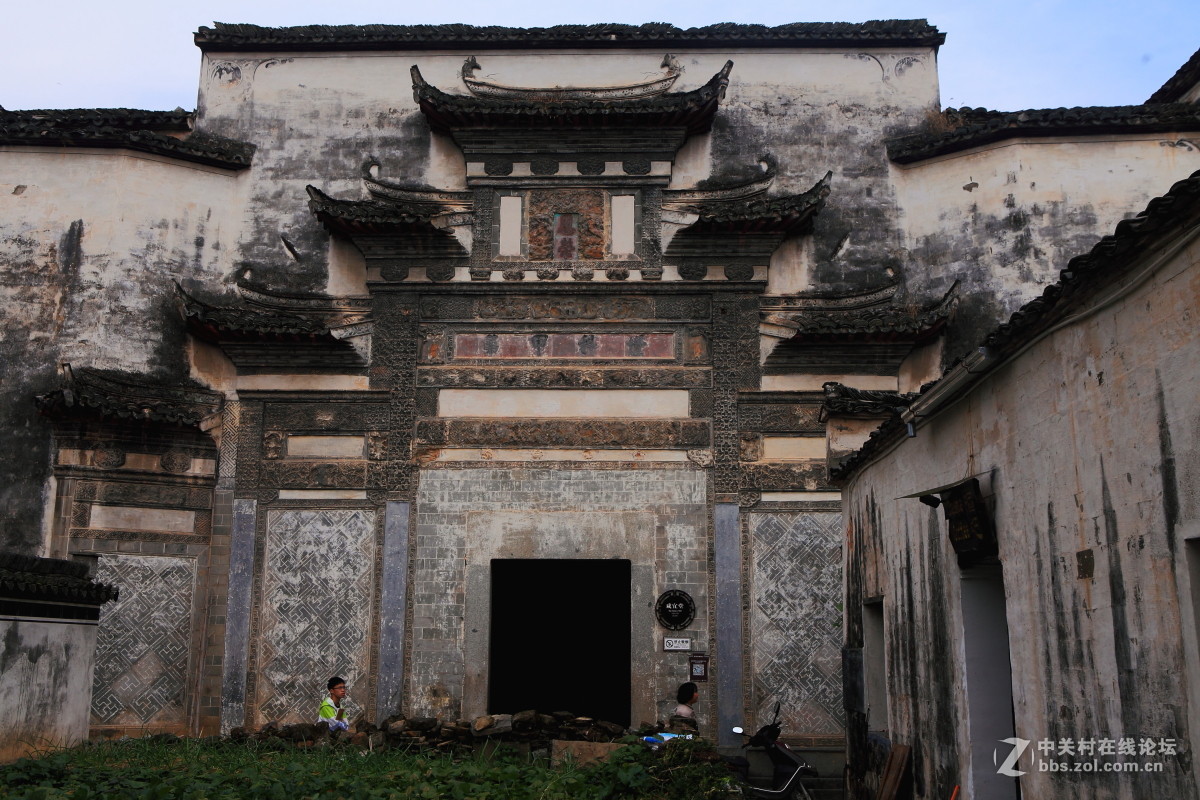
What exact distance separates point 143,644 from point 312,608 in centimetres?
188

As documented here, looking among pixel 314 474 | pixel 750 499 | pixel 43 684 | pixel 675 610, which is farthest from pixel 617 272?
pixel 43 684

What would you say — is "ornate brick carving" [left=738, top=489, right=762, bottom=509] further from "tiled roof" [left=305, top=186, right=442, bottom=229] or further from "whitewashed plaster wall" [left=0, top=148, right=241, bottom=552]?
"whitewashed plaster wall" [left=0, top=148, right=241, bottom=552]

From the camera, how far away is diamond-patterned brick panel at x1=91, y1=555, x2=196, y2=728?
484 inches

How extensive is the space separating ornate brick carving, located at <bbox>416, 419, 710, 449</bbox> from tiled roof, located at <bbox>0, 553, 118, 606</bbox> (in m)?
5.00

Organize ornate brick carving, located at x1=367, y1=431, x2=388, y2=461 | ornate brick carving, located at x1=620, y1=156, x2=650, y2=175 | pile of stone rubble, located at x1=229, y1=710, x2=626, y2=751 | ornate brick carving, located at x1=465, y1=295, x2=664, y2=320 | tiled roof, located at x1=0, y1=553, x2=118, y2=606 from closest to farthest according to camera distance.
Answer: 1. tiled roof, located at x1=0, y1=553, x2=118, y2=606
2. pile of stone rubble, located at x1=229, y1=710, x2=626, y2=751
3. ornate brick carving, located at x1=367, y1=431, x2=388, y2=461
4. ornate brick carving, located at x1=465, y1=295, x2=664, y2=320
5. ornate brick carving, located at x1=620, y1=156, x2=650, y2=175

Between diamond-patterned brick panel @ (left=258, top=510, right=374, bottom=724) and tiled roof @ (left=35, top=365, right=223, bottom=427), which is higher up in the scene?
tiled roof @ (left=35, top=365, right=223, bottom=427)

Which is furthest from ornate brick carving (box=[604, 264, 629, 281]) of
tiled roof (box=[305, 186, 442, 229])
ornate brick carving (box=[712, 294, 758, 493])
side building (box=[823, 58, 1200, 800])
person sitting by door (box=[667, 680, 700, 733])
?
side building (box=[823, 58, 1200, 800])

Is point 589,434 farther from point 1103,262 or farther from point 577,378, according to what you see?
point 1103,262

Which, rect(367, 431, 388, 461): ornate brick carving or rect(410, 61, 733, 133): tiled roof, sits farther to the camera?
rect(410, 61, 733, 133): tiled roof

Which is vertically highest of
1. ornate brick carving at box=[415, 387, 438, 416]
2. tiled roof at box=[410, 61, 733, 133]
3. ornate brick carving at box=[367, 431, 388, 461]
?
tiled roof at box=[410, 61, 733, 133]

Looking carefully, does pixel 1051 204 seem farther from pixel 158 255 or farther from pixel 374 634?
pixel 158 255

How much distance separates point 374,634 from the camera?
12.8 metres

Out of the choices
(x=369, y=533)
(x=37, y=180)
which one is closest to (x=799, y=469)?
(x=369, y=533)

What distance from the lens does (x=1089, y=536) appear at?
5043 mm
